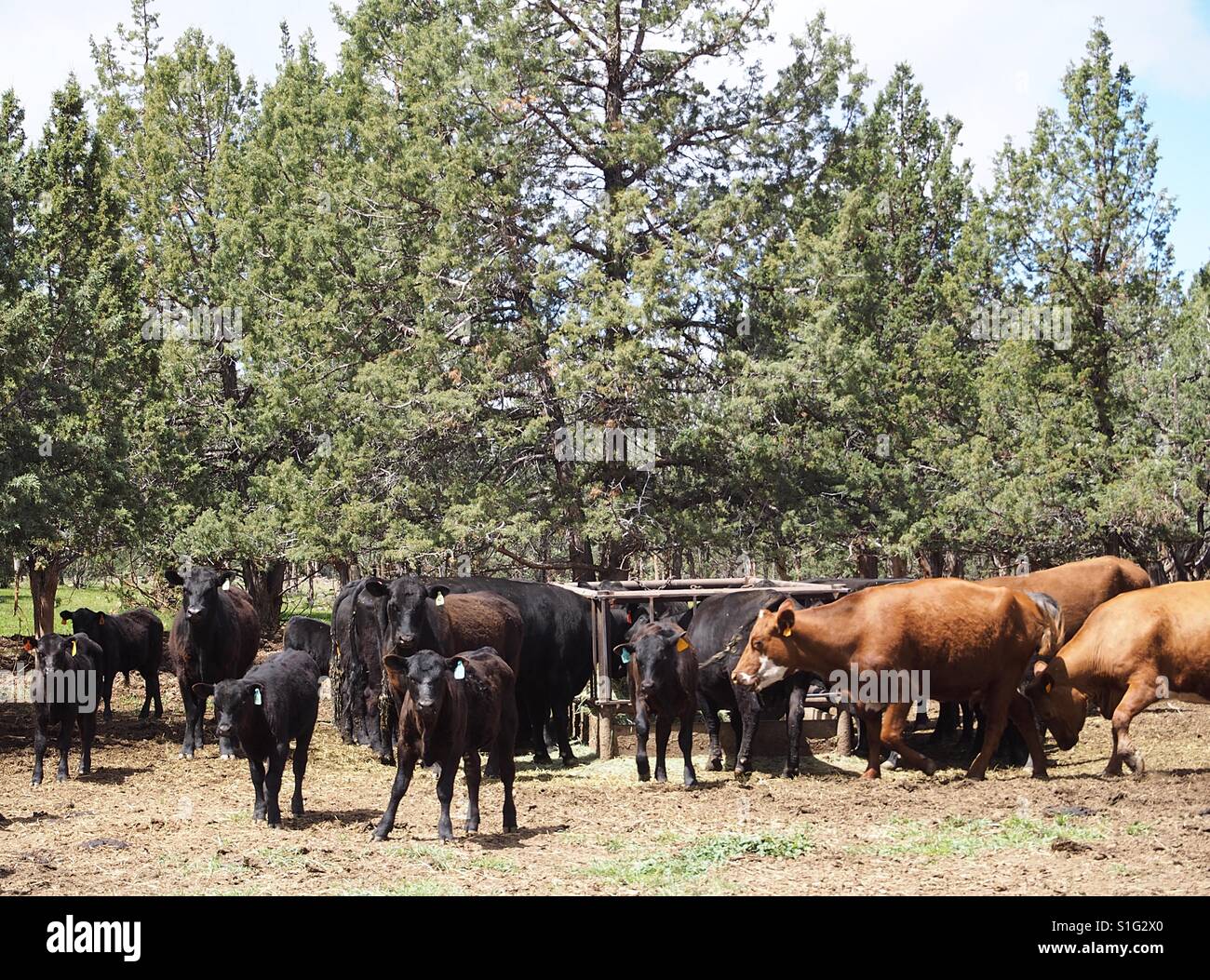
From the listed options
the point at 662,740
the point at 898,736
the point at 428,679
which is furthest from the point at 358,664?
the point at 898,736

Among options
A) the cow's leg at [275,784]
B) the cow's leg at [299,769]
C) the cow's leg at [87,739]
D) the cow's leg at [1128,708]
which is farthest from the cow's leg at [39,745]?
the cow's leg at [1128,708]

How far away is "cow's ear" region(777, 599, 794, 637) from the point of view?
13.1m

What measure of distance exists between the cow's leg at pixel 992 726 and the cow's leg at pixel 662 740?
2.94 meters

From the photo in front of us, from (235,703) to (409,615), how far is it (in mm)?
3017

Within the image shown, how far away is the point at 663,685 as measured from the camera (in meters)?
13.0

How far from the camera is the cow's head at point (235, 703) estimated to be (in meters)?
10.5

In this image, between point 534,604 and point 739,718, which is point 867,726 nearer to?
point 739,718

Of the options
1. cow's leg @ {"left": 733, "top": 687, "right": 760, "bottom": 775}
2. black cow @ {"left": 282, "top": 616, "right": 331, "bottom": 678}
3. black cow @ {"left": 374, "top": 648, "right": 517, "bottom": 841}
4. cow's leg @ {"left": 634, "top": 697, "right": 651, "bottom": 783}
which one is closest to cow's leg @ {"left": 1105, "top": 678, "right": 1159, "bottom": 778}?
cow's leg @ {"left": 733, "top": 687, "right": 760, "bottom": 775}

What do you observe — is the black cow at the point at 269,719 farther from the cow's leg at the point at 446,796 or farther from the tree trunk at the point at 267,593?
the tree trunk at the point at 267,593

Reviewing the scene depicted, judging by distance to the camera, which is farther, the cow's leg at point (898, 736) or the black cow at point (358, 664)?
the black cow at point (358, 664)

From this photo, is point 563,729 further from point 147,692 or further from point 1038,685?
point 147,692

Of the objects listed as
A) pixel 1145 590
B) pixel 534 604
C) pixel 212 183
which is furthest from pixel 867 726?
pixel 212 183

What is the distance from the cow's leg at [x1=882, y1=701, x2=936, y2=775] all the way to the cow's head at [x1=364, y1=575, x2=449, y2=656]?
4607mm

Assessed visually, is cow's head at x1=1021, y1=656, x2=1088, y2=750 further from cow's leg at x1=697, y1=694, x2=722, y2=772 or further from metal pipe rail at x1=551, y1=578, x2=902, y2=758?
cow's leg at x1=697, y1=694, x2=722, y2=772
